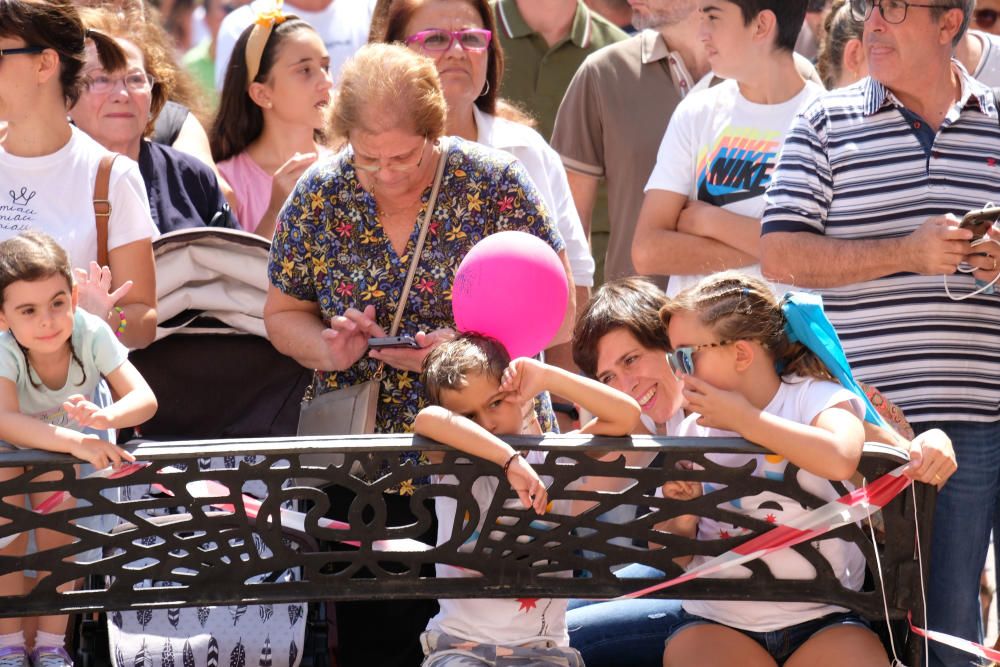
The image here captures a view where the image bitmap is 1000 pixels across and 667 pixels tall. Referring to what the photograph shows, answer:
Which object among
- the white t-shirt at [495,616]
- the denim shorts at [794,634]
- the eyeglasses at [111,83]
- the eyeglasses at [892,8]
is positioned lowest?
the white t-shirt at [495,616]

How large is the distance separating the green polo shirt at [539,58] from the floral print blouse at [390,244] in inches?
99.7

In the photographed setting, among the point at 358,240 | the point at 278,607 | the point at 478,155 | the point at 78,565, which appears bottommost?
the point at 278,607

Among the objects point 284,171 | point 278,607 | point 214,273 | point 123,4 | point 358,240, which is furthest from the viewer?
point 123,4

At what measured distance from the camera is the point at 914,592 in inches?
111

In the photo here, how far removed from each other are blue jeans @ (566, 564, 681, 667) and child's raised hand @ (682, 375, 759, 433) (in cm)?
68

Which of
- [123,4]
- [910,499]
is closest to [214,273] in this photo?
[123,4]

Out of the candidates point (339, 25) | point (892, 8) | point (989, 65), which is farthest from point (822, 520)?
point (339, 25)

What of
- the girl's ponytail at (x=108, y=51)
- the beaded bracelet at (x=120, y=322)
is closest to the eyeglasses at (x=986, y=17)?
the girl's ponytail at (x=108, y=51)

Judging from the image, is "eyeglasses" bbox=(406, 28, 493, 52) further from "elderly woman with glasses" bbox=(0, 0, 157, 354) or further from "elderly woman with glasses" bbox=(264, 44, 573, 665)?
"elderly woman with glasses" bbox=(0, 0, 157, 354)

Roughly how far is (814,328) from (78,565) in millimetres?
1630

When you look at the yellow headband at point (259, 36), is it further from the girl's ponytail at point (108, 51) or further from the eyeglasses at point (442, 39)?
the eyeglasses at point (442, 39)

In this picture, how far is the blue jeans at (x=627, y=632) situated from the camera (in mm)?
3383

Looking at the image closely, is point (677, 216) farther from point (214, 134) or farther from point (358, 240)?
point (214, 134)

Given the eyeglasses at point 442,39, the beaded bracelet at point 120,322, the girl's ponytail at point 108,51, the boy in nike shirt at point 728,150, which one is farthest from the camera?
the girl's ponytail at point 108,51
